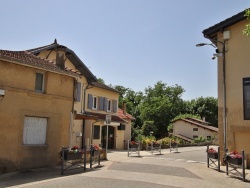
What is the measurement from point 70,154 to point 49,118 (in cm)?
254

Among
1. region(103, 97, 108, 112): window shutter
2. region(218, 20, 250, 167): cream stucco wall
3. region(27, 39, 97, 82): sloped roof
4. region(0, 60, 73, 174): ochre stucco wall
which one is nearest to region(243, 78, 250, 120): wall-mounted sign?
region(218, 20, 250, 167): cream stucco wall

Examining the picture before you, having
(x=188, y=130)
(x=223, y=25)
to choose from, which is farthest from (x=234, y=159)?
(x=188, y=130)

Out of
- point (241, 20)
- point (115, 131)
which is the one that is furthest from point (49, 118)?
point (115, 131)

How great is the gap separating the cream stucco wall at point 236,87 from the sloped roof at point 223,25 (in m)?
0.27

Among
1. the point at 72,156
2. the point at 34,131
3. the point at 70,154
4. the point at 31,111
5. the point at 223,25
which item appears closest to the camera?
the point at 70,154

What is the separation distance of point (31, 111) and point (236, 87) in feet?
33.1

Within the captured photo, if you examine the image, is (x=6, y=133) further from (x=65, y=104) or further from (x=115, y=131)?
(x=115, y=131)

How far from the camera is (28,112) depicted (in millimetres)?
13172

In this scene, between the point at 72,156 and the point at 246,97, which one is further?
the point at 246,97

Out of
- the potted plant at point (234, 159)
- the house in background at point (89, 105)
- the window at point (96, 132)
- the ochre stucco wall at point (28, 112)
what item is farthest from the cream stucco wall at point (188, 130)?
the potted plant at point (234, 159)

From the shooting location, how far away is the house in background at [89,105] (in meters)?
22.0

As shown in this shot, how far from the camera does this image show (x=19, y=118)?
12766 mm

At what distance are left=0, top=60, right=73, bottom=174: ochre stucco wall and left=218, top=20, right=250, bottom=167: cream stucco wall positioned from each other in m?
8.12

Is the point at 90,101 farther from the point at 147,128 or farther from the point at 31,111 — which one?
the point at 147,128
